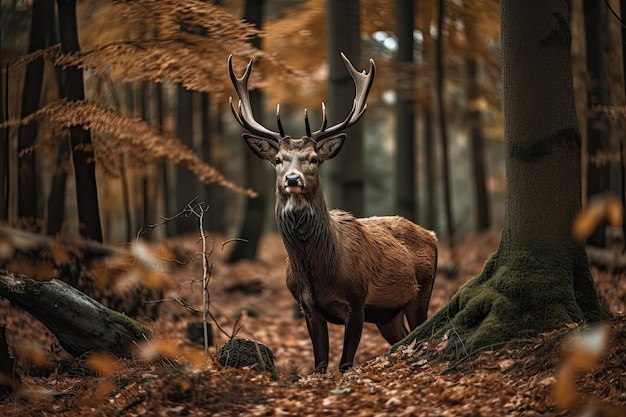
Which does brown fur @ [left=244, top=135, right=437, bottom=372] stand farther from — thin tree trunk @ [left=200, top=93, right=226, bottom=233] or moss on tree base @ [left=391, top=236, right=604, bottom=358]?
thin tree trunk @ [left=200, top=93, right=226, bottom=233]

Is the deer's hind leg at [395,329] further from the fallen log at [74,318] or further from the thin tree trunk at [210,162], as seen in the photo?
the thin tree trunk at [210,162]

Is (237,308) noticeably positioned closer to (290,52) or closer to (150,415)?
(290,52)

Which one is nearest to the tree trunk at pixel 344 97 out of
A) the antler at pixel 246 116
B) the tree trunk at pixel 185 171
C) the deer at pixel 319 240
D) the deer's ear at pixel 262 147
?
the deer at pixel 319 240

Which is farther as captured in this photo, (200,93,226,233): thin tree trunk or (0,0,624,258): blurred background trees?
(200,93,226,233): thin tree trunk

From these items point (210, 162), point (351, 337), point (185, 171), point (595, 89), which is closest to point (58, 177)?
point (351, 337)

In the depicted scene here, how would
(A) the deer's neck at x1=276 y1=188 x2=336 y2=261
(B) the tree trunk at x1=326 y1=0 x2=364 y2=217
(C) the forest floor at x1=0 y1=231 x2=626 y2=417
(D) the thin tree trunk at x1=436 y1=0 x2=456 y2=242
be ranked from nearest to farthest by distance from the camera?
(C) the forest floor at x1=0 y1=231 x2=626 y2=417 < (A) the deer's neck at x1=276 y1=188 x2=336 y2=261 < (B) the tree trunk at x1=326 y1=0 x2=364 y2=217 < (D) the thin tree trunk at x1=436 y1=0 x2=456 y2=242

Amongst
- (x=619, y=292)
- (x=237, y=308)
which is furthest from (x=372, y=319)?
(x=237, y=308)

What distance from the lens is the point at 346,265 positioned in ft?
23.9

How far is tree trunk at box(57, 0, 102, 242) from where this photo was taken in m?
8.73

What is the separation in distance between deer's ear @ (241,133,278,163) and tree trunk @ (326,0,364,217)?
3811 millimetres

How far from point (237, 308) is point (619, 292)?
5.74 meters

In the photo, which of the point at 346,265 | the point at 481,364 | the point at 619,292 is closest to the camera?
the point at 481,364

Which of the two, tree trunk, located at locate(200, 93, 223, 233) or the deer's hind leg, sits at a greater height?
tree trunk, located at locate(200, 93, 223, 233)

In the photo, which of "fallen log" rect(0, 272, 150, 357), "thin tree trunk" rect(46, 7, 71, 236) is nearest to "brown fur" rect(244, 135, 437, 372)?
"fallen log" rect(0, 272, 150, 357)
